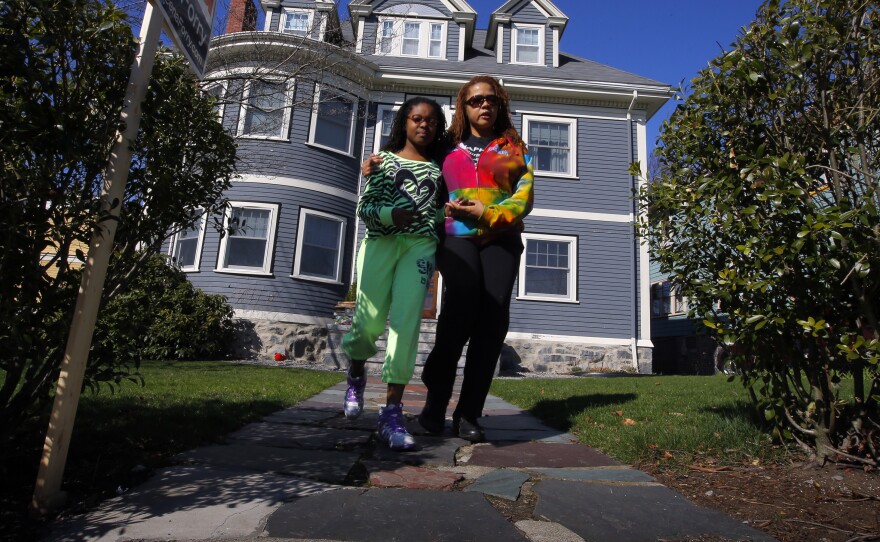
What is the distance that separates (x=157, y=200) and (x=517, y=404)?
3440 millimetres

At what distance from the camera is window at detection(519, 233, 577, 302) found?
40.8ft

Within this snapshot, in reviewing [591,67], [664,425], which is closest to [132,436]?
[664,425]

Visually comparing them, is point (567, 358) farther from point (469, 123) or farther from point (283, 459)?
point (283, 459)

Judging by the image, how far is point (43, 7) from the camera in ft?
5.19

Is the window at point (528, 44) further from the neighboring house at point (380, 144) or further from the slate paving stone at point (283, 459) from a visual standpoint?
the slate paving stone at point (283, 459)

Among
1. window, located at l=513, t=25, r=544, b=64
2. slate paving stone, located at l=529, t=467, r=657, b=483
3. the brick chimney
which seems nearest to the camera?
slate paving stone, located at l=529, t=467, r=657, b=483

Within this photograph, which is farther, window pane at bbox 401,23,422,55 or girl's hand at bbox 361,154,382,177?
window pane at bbox 401,23,422,55

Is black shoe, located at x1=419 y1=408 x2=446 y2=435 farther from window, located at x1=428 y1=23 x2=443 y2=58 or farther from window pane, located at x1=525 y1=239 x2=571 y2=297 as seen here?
window, located at x1=428 y1=23 x2=443 y2=58

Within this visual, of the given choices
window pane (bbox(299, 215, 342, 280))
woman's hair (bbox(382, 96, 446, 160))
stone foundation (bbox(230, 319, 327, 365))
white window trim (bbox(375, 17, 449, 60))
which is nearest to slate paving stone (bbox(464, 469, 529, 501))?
woman's hair (bbox(382, 96, 446, 160))

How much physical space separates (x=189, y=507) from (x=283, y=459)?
0.70 meters

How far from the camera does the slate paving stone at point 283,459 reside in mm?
2195

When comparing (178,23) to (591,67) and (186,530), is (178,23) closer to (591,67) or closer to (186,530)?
(186,530)

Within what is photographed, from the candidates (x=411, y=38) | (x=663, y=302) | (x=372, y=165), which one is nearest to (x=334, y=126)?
(x=411, y=38)

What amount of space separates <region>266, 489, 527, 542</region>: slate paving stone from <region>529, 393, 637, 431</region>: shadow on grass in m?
1.83
